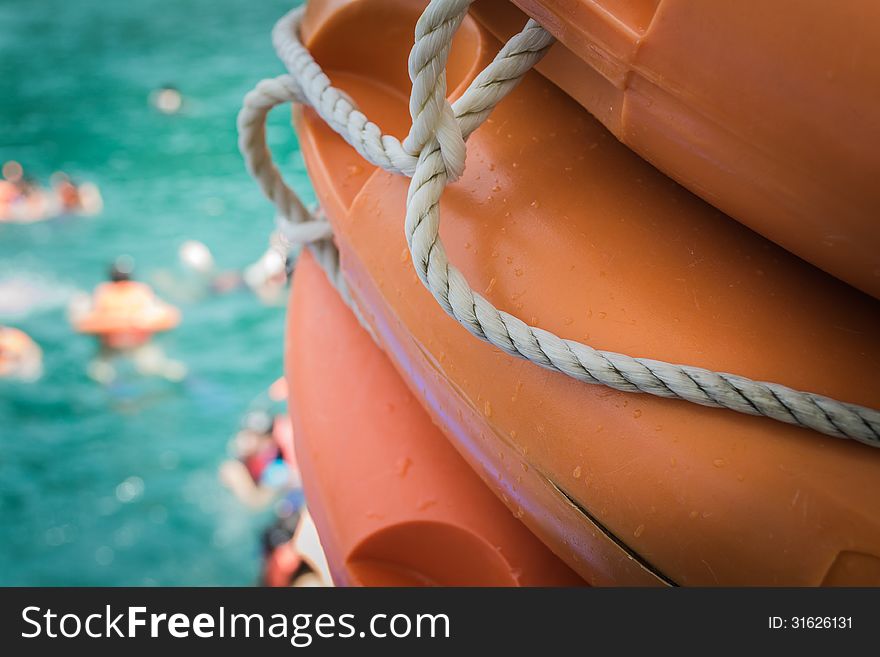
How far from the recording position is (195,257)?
4039 mm

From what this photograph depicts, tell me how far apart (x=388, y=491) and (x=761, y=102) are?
0.48 metres

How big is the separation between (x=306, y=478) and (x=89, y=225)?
361cm

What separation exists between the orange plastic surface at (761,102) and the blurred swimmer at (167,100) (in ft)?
15.1

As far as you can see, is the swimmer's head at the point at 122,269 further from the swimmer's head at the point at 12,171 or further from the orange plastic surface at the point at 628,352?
the orange plastic surface at the point at 628,352

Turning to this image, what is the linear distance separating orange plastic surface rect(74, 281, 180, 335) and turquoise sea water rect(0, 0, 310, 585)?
73mm

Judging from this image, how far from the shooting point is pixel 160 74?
5016 mm

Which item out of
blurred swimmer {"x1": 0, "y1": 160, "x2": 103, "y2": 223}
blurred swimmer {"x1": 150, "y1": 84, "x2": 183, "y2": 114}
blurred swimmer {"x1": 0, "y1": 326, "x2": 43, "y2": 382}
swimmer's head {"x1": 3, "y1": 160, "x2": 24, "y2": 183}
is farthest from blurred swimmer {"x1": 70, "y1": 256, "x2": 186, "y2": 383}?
blurred swimmer {"x1": 150, "y1": 84, "x2": 183, "y2": 114}

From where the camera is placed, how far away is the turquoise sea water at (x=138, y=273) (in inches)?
114

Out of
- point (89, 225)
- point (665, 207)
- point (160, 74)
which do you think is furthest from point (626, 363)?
point (160, 74)

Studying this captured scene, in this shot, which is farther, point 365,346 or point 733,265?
point 365,346

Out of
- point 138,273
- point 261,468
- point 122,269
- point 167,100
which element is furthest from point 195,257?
point 261,468

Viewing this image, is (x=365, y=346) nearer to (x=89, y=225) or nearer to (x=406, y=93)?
(x=406, y=93)

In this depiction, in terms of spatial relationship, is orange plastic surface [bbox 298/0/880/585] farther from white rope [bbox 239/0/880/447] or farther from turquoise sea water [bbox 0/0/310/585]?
turquoise sea water [bbox 0/0/310/585]

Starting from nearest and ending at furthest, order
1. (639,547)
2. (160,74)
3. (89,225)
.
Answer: (639,547)
(89,225)
(160,74)
